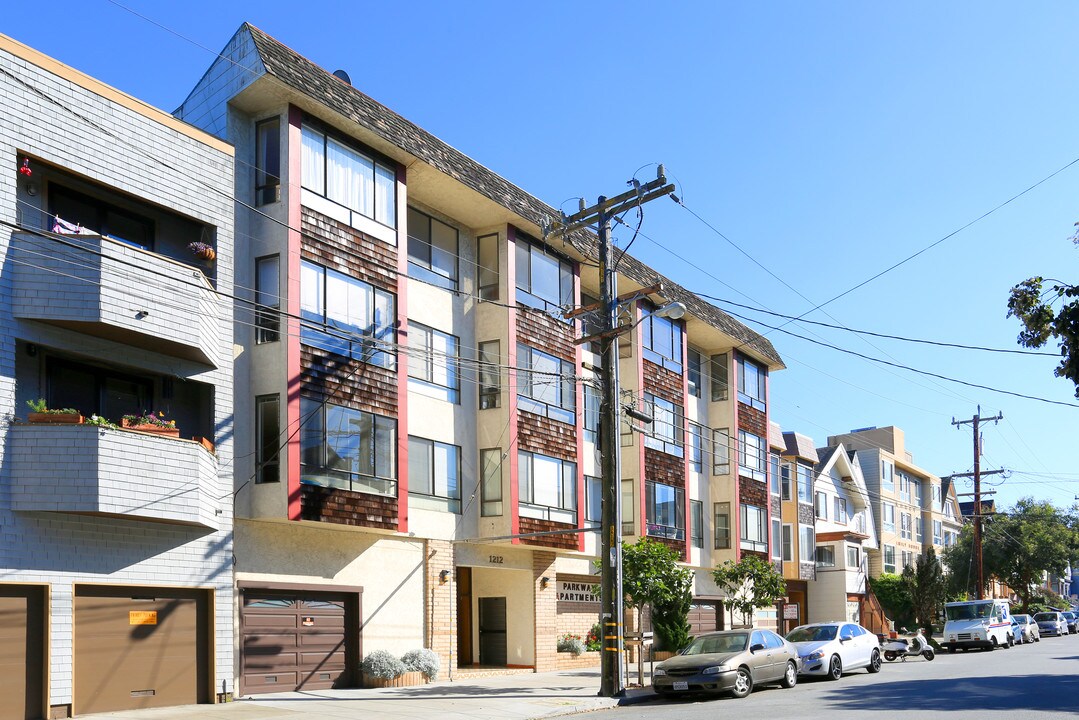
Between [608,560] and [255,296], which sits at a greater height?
[255,296]

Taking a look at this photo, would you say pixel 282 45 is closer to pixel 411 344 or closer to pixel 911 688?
pixel 411 344

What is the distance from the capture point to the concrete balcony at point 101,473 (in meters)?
16.7

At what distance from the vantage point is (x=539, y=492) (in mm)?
28203

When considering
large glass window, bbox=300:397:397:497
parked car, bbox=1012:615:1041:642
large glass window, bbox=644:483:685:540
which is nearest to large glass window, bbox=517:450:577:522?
large glass window, bbox=300:397:397:497

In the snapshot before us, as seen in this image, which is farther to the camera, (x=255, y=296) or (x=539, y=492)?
(x=539, y=492)

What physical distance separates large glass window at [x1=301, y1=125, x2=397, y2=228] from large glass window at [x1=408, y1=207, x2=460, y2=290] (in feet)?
6.33

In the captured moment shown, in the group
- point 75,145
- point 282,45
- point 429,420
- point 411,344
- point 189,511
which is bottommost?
point 189,511

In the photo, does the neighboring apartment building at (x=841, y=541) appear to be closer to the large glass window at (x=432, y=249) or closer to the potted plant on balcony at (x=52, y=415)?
the large glass window at (x=432, y=249)

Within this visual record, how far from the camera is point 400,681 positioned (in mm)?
23219

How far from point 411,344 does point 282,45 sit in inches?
276

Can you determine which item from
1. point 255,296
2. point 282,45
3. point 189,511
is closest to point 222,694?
point 189,511

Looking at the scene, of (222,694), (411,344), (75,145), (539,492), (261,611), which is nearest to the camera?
(75,145)

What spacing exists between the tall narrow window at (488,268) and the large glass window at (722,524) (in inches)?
629

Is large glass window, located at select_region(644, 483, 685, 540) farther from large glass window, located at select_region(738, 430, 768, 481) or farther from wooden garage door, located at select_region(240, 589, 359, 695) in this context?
wooden garage door, located at select_region(240, 589, 359, 695)
